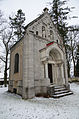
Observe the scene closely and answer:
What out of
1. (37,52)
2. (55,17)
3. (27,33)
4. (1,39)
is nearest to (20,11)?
(1,39)

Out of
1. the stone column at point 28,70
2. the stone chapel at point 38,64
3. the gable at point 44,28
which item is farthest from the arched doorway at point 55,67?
the stone column at point 28,70

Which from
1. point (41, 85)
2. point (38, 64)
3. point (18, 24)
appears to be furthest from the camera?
point (18, 24)

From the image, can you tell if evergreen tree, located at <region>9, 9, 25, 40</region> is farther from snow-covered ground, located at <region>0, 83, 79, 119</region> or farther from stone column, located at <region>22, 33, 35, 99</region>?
snow-covered ground, located at <region>0, 83, 79, 119</region>

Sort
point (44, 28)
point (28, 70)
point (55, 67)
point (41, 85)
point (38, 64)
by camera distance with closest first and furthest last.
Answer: point (28, 70), point (41, 85), point (38, 64), point (55, 67), point (44, 28)

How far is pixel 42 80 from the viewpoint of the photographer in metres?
8.30

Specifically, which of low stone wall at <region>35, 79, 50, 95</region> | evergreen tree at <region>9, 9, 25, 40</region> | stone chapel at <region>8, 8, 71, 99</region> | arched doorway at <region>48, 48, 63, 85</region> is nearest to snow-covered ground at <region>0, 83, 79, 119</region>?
stone chapel at <region>8, 8, 71, 99</region>

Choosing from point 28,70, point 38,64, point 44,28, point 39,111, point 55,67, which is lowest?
point 39,111

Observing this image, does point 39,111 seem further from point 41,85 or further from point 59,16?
point 59,16

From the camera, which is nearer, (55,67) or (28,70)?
(28,70)

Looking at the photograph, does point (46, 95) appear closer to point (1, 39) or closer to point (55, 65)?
point (55, 65)

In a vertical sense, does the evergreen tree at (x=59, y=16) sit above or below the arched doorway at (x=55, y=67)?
above

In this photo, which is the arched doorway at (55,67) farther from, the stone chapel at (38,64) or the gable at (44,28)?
the gable at (44,28)

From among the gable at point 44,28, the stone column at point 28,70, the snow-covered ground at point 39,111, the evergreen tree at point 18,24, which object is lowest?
the snow-covered ground at point 39,111

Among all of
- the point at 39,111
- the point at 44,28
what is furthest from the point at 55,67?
the point at 39,111
